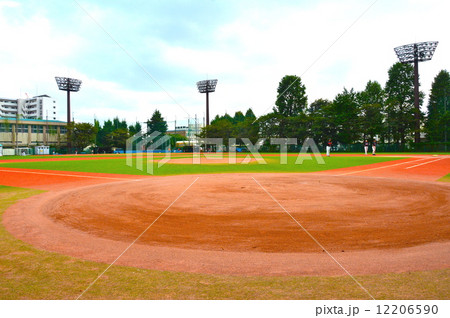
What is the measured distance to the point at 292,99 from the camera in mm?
76688

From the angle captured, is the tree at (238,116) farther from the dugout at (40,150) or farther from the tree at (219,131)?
the dugout at (40,150)

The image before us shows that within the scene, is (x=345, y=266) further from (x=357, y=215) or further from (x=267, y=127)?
(x=267, y=127)

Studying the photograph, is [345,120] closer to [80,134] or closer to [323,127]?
[323,127]

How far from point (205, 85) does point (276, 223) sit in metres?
76.7

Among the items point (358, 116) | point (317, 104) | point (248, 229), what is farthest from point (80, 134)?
point (248, 229)

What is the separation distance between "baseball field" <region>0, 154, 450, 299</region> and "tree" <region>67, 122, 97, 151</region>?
234 ft

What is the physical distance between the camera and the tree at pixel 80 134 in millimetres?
73188

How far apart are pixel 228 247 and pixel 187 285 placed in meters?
1.63

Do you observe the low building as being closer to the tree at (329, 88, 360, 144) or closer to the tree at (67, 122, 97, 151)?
the tree at (67, 122, 97, 151)

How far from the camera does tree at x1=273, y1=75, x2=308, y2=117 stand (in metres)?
76.4

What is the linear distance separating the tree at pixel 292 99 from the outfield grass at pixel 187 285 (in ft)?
248

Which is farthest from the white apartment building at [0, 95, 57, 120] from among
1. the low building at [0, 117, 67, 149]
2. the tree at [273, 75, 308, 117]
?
the tree at [273, 75, 308, 117]

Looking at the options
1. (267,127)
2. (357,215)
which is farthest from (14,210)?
(267,127)

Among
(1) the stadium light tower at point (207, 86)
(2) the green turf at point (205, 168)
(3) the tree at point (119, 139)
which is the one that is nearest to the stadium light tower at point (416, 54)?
(2) the green turf at point (205, 168)
